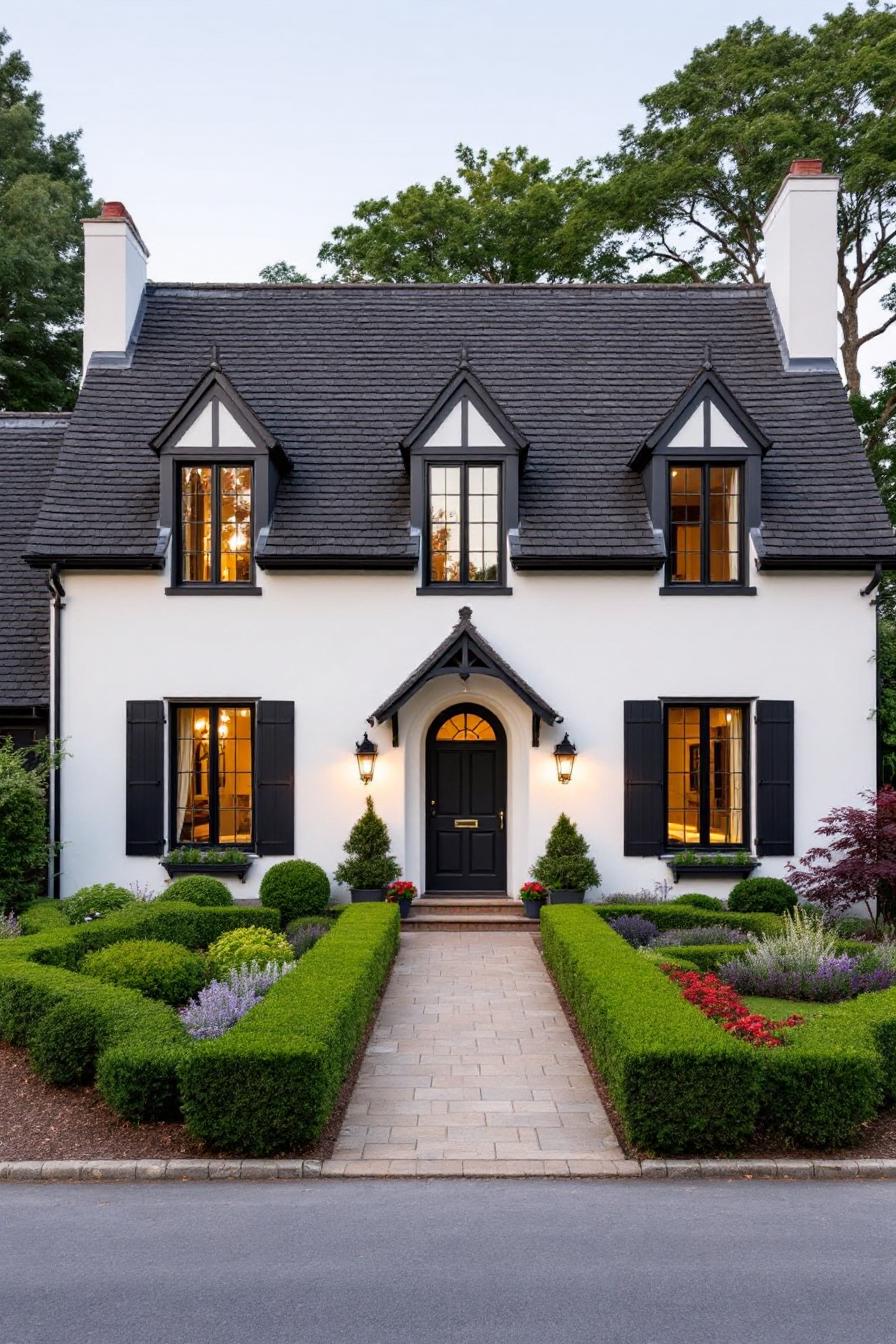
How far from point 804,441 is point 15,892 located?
13.0m

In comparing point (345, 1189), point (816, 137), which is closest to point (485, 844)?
point (345, 1189)

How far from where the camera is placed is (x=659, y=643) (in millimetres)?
14898

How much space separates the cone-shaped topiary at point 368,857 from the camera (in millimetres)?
14320

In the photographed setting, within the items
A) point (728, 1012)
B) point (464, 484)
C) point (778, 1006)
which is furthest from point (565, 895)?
point (464, 484)

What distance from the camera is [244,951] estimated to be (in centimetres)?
1078

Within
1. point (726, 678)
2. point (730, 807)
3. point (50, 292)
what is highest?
point (50, 292)

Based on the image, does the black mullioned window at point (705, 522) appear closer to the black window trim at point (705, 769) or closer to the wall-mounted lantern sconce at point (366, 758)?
the black window trim at point (705, 769)

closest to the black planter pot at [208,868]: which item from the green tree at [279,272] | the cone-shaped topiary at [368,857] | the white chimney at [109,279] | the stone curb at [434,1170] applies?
the cone-shaped topiary at [368,857]

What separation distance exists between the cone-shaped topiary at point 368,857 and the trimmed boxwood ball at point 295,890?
1.31ft

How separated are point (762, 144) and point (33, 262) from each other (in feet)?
60.9

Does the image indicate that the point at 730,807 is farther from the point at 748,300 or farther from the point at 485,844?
the point at 748,300

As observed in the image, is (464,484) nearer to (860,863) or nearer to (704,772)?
(704,772)

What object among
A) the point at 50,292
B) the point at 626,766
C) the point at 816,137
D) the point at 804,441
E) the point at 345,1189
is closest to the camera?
the point at 345,1189

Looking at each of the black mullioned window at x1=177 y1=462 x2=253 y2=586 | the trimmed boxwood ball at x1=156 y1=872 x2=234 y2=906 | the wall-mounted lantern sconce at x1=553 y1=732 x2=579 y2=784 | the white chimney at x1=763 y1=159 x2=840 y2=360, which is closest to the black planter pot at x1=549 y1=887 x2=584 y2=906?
the wall-mounted lantern sconce at x1=553 y1=732 x2=579 y2=784
